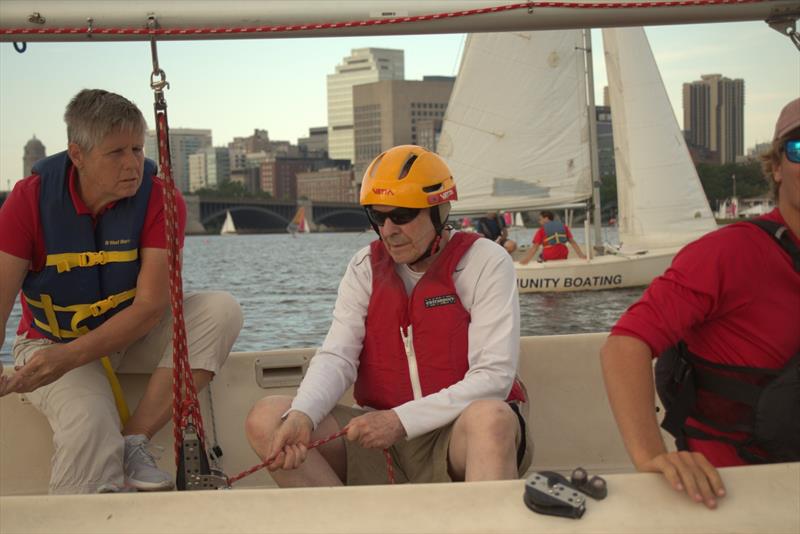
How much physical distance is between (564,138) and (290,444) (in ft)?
73.4

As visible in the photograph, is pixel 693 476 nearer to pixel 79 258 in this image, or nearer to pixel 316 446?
pixel 316 446

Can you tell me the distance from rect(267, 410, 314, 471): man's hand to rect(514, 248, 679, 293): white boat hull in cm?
1752

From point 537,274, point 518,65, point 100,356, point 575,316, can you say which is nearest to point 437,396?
point 100,356

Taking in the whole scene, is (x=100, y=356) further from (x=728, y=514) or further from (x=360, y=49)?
(x=360, y=49)

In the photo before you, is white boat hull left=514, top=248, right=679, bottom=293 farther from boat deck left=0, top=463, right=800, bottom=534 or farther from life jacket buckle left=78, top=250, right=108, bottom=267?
boat deck left=0, top=463, right=800, bottom=534

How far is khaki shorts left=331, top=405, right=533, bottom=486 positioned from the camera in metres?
2.79

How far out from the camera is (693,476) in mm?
1831

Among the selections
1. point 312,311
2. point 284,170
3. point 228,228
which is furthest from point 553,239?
point 284,170

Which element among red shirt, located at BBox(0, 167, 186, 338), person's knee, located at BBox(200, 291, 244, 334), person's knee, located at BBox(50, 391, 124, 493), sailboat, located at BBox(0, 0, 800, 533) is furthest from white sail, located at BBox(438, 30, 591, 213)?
person's knee, located at BBox(50, 391, 124, 493)

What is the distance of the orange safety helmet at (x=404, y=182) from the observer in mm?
2883

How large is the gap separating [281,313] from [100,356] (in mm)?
17112

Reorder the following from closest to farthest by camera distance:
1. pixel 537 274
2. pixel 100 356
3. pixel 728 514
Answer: pixel 728 514 < pixel 100 356 < pixel 537 274

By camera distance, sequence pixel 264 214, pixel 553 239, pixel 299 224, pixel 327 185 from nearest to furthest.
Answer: pixel 553 239, pixel 264 214, pixel 299 224, pixel 327 185

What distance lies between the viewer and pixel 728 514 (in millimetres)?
1794
